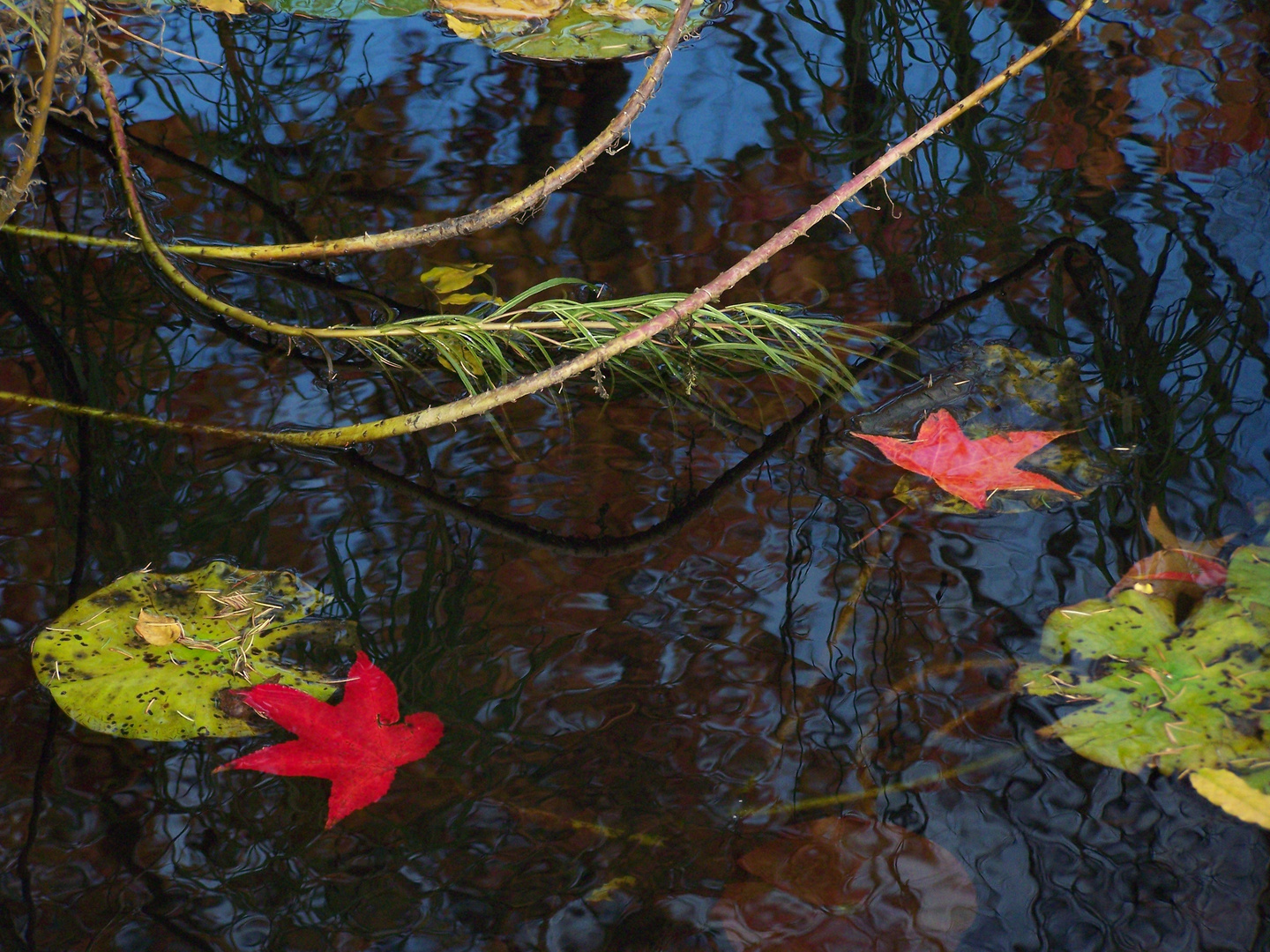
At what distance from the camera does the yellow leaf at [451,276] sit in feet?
5.28

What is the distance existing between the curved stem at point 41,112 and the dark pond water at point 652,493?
25 centimetres

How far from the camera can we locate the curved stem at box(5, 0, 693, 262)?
1346 millimetres

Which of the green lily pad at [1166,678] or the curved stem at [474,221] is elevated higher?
the curved stem at [474,221]

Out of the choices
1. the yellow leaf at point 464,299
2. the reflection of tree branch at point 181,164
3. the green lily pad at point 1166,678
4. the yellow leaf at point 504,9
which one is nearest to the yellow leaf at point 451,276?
the yellow leaf at point 464,299

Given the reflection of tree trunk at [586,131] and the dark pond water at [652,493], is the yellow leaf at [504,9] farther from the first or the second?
the reflection of tree trunk at [586,131]

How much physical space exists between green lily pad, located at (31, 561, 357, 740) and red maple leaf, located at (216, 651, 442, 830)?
0.02m

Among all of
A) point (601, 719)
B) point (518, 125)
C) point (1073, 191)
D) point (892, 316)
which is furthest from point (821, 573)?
point (518, 125)

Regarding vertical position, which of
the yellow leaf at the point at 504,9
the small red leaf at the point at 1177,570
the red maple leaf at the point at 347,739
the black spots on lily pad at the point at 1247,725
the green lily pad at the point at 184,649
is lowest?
the black spots on lily pad at the point at 1247,725

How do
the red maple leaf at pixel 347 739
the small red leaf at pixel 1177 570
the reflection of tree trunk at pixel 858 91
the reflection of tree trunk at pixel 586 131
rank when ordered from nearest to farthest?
the red maple leaf at pixel 347 739
the small red leaf at pixel 1177 570
the reflection of tree trunk at pixel 586 131
the reflection of tree trunk at pixel 858 91

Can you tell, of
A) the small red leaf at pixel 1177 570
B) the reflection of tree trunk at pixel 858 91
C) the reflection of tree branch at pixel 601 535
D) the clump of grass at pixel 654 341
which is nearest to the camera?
the small red leaf at pixel 1177 570

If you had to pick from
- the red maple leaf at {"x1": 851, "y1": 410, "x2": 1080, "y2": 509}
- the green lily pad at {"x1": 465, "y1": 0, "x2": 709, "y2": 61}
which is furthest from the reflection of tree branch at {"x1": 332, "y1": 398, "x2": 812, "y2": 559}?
the green lily pad at {"x1": 465, "y1": 0, "x2": 709, "y2": 61}

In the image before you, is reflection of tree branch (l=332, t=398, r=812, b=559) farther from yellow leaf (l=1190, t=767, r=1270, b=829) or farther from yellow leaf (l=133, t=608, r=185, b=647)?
yellow leaf (l=1190, t=767, r=1270, b=829)

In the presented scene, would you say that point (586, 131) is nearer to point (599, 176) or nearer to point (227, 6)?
point (599, 176)

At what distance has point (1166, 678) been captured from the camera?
3.50 feet
